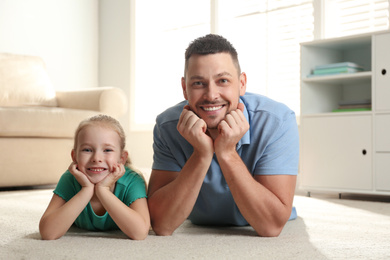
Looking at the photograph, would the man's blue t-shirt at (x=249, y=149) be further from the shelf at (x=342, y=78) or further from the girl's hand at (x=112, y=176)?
the shelf at (x=342, y=78)

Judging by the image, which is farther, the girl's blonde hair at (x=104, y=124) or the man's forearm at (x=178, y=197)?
the girl's blonde hair at (x=104, y=124)

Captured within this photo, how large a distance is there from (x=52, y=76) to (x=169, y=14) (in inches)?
56.6

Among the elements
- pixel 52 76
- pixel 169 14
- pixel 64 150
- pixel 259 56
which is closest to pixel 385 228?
pixel 64 150

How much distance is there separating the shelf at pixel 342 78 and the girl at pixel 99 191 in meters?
1.79

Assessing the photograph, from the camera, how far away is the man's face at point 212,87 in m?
1.39

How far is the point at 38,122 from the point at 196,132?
2.08m

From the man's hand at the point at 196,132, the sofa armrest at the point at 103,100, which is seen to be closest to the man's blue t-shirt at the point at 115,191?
the man's hand at the point at 196,132

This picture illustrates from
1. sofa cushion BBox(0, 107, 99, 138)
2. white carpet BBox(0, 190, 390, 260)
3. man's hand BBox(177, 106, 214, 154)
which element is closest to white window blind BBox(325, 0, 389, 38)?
white carpet BBox(0, 190, 390, 260)

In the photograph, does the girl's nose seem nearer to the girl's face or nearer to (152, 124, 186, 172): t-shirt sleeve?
the girl's face

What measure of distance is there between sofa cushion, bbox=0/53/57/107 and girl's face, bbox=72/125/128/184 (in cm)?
256

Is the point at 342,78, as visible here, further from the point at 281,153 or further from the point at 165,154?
the point at 165,154

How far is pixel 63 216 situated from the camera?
1.39 meters

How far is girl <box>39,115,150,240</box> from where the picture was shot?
4.55ft

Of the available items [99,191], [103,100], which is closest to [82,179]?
[99,191]
